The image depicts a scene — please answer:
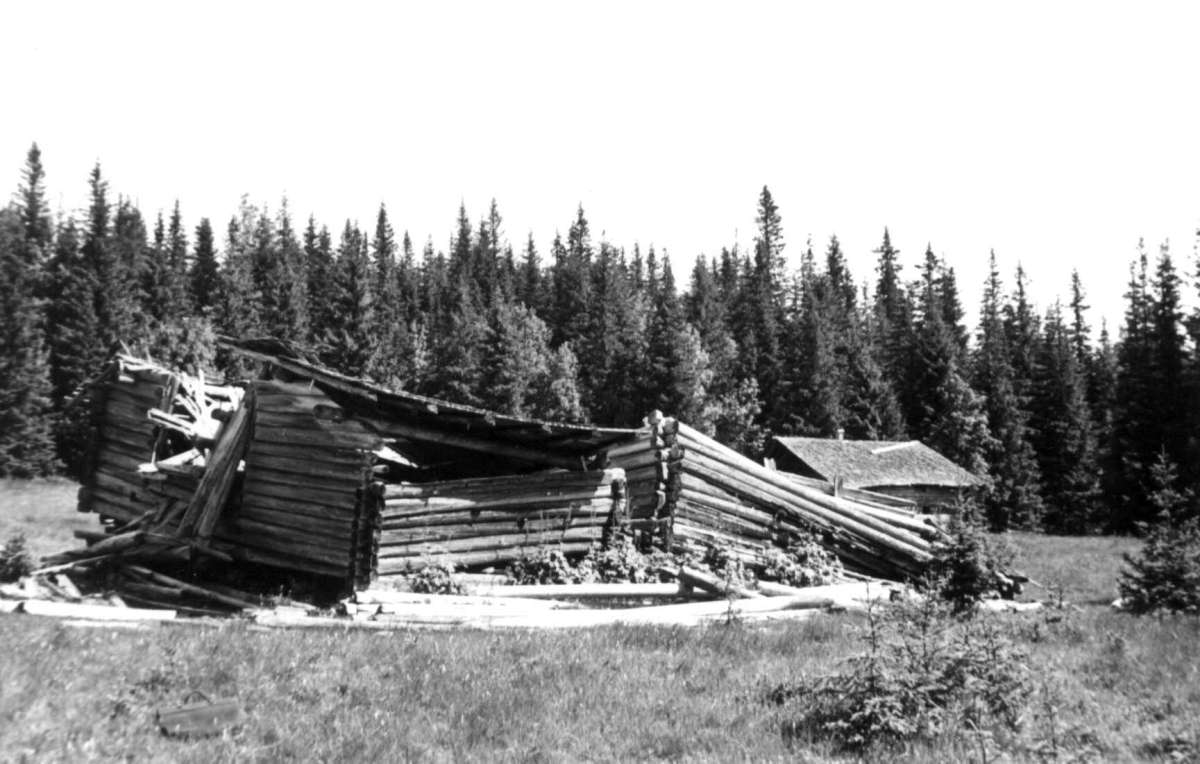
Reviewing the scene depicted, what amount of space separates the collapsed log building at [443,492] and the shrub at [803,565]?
30 cm

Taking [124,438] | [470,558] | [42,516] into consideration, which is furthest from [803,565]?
[42,516]

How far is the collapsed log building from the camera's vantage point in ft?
47.2

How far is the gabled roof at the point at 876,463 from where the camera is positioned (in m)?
42.8

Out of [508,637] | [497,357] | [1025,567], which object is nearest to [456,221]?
[497,357]

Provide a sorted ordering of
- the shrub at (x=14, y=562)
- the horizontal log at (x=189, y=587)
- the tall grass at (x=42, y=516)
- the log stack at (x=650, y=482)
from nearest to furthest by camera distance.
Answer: the horizontal log at (x=189, y=587), the shrub at (x=14, y=562), the log stack at (x=650, y=482), the tall grass at (x=42, y=516)

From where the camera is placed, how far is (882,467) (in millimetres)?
43906

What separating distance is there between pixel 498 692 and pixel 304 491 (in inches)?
372

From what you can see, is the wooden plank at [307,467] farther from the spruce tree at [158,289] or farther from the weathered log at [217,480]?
the spruce tree at [158,289]

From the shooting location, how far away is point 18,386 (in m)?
52.8

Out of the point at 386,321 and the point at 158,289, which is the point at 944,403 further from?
the point at 158,289

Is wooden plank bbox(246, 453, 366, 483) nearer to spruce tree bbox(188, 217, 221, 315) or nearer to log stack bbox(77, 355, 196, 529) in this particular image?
log stack bbox(77, 355, 196, 529)

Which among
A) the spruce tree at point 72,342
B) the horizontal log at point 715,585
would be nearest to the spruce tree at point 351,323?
the spruce tree at point 72,342

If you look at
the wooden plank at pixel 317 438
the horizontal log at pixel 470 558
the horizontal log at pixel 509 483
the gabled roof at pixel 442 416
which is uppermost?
the gabled roof at pixel 442 416

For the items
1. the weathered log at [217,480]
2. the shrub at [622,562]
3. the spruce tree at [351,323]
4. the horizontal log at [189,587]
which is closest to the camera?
the horizontal log at [189,587]
